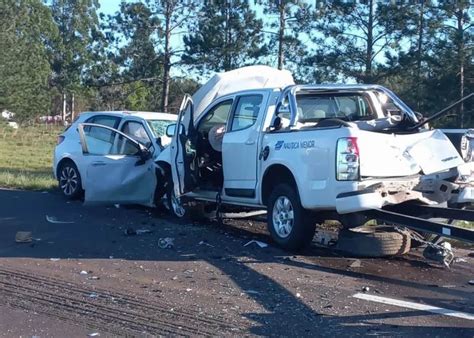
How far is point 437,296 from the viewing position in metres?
7.45

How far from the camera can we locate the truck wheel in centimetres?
918

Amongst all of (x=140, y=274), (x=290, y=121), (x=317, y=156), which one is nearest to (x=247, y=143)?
(x=290, y=121)

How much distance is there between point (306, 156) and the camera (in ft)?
29.3

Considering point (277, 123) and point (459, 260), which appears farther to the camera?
point (277, 123)

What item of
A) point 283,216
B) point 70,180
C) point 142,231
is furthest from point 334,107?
point 70,180

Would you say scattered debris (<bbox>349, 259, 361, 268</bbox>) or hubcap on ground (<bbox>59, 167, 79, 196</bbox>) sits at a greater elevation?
hubcap on ground (<bbox>59, 167, 79, 196</bbox>)

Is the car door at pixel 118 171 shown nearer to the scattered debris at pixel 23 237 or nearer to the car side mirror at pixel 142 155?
the car side mirror at pixel 142 155

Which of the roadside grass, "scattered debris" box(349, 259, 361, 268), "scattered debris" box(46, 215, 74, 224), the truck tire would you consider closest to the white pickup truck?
the truck tire

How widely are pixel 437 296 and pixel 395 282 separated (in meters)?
0.65

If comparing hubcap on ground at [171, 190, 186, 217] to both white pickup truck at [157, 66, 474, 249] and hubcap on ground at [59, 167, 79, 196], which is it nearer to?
white pickup truck at [157, 66, 474, 249]

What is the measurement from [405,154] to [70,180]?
7.13 metres

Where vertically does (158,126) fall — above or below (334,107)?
below

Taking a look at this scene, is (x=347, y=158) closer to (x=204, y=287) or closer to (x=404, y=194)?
(x=404, y=194)

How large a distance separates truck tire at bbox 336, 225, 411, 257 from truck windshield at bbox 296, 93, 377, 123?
164 cm
